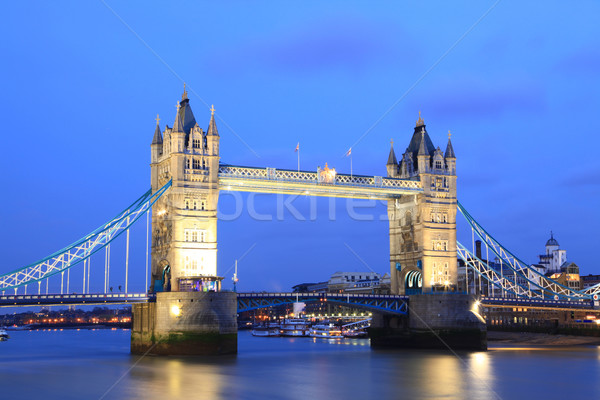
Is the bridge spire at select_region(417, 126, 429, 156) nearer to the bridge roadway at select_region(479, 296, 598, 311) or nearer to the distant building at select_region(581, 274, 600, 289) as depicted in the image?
the bridge roadway at select_region(479, 296, 598, 311)

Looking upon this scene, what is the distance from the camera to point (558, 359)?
63.8m

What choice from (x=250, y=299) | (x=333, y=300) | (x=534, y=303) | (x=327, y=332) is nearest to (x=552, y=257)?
(x=327, y=332)

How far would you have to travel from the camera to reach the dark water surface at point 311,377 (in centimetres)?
4275

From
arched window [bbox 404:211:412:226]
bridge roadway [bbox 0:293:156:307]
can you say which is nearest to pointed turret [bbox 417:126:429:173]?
arched window [bbox 404:211:412:226]

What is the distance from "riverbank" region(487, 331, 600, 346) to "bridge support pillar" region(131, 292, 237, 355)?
45487 millimetres

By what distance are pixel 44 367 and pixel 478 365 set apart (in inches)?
1293

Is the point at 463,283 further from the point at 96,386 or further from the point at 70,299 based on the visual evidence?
the point at 96,386

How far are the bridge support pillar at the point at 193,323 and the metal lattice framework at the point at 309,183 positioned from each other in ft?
35.0

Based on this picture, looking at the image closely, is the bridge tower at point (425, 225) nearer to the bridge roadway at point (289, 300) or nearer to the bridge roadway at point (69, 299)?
the bridge roadway at point (289, 300)

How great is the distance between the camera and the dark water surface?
4275cm

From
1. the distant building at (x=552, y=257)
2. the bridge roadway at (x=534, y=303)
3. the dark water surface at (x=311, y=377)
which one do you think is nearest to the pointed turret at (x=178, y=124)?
the dark water surface at (x=311, y=377)

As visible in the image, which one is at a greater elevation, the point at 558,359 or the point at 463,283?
the point at 463,283

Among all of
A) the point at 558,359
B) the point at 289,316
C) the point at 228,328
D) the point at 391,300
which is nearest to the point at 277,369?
the point at 228,328

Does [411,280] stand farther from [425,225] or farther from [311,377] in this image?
[311,377]
